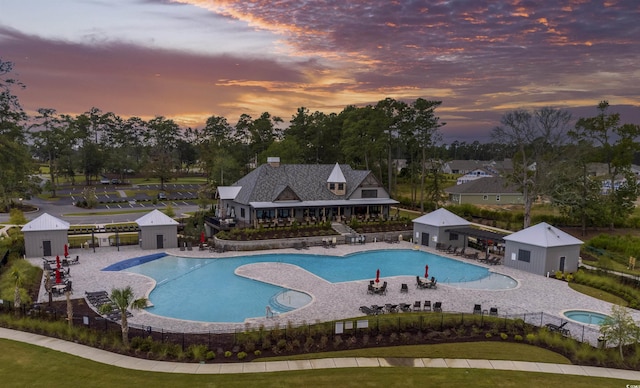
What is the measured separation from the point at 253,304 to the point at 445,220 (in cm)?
2177

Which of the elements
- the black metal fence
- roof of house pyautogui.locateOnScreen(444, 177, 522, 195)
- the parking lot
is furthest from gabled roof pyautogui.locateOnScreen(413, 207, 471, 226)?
the parking lot

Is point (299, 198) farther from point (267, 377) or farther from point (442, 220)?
point (267, 377)

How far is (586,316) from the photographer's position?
73.3 feet

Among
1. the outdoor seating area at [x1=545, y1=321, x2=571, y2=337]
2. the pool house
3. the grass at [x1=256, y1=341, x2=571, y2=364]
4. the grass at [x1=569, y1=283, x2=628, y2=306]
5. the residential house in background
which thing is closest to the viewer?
the grass at [x1=256, y1=341, x2=571, y2=364]

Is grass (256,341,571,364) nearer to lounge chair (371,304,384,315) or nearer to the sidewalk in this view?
the sidewalk

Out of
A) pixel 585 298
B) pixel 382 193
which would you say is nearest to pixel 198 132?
pixel 382 193

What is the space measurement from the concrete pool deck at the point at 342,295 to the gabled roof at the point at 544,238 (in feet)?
7.91

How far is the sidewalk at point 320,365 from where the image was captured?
15234 millimetres

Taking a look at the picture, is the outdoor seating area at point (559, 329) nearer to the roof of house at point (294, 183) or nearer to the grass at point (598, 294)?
the grass at point (598, 294)

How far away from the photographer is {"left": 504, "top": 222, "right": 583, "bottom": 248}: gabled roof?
30.0 m

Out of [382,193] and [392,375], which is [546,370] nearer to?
[392,375]

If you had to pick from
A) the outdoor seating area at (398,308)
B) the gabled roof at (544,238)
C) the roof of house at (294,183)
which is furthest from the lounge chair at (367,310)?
the roof of house at (294,183)

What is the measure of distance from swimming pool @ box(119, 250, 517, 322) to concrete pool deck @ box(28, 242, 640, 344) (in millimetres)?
906

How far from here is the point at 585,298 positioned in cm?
2506
